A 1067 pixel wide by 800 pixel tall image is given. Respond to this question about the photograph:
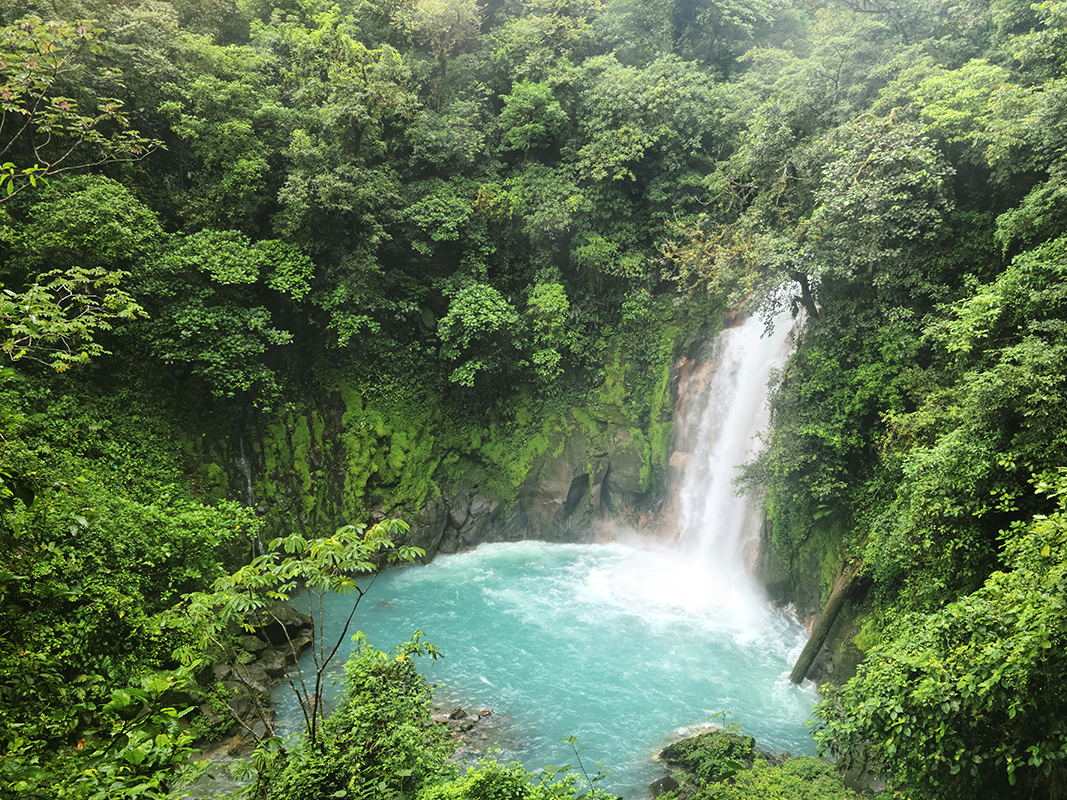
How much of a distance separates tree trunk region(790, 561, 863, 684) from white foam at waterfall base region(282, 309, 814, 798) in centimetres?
35

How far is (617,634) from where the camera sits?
10.9 metres

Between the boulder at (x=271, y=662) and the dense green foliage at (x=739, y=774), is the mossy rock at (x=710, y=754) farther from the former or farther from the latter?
the boulder at (x=271, y=662)

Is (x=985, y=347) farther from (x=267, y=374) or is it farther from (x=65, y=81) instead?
(x=65, y=81)

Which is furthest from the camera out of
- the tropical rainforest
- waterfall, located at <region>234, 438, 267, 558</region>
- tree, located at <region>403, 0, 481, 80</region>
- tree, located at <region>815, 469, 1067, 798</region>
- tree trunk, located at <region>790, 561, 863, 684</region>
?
tree, located at <region>403, 0, 481, 80</region>

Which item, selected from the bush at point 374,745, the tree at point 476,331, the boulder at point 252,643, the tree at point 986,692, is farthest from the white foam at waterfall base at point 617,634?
the tree at point 476,331

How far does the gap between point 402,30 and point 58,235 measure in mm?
10564

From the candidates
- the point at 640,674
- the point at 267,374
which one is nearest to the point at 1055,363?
the point at 640,674

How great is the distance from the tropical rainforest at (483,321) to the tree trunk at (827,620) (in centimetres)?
34

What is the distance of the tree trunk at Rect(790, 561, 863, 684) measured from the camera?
890 centimetres

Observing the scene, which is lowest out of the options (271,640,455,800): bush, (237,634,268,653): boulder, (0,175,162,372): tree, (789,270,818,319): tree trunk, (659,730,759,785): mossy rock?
(237,634,268,653): boulder

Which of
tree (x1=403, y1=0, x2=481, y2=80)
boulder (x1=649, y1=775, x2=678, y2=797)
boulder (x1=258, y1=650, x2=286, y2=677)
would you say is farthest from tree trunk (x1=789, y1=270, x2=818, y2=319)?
boulder (x1=258, y1=650, x2=286, y2=677)

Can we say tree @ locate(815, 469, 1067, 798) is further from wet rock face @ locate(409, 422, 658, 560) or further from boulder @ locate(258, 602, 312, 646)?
wet rock face @ locate(409, 422, 658, 560)

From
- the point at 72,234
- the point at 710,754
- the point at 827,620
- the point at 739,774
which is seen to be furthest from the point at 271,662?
the point at 827,620

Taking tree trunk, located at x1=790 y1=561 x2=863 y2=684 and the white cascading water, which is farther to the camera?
the white cascading water
